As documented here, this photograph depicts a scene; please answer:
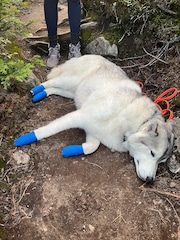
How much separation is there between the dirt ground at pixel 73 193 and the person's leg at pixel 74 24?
1.64 m

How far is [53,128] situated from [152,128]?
1.36 meters

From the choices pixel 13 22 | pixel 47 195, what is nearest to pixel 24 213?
pixel 47 195

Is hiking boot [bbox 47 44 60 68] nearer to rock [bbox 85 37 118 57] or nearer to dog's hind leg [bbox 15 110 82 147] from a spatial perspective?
rock [bbox 85 37 118 57]

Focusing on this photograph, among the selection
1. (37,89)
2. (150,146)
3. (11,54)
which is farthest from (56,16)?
(150,146)

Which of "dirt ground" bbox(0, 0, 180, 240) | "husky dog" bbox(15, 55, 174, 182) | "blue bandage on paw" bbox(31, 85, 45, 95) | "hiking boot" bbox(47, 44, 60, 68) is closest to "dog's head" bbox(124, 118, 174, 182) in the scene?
"husky dog" bbox(15, 55, 174, 182)

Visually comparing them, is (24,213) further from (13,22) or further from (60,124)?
(13,22)

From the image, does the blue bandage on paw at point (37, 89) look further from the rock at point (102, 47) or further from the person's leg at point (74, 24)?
the rock at point (102, 47)

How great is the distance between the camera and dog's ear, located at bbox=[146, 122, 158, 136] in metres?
4.68

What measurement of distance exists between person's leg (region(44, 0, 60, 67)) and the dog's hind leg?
73.8 inches

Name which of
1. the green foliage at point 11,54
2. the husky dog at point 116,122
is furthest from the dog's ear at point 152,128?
the green foliage at point 11,54

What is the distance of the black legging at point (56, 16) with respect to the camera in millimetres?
6129

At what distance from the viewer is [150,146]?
470cm

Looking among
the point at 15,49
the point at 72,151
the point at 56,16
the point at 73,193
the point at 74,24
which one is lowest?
the point at 73,193

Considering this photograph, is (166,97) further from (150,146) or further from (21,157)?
(21,157)
